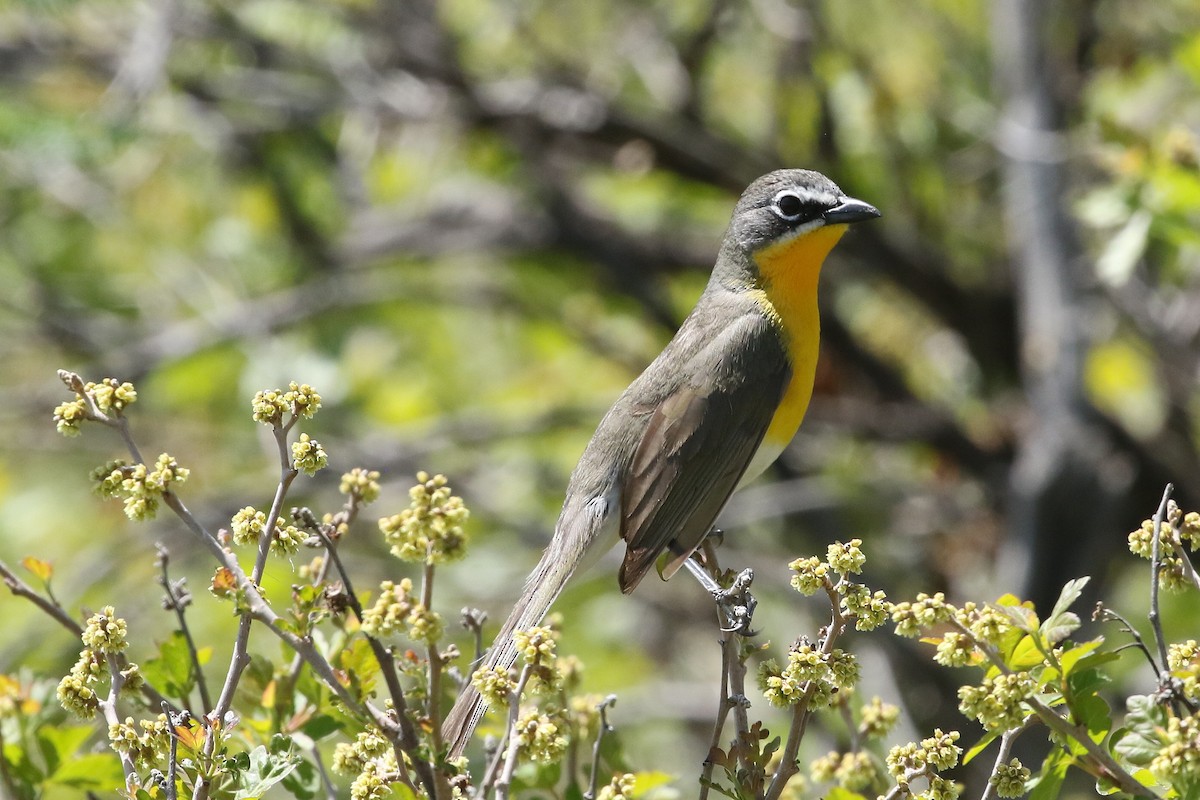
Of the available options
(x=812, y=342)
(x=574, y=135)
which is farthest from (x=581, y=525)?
(x=574, y=135)

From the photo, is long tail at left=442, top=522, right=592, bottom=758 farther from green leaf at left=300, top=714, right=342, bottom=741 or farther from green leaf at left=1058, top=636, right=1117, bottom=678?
green leaf at left=1058, top=636, right=1117, bottom=678

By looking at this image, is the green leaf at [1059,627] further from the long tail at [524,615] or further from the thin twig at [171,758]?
the thin twig at [171,758]

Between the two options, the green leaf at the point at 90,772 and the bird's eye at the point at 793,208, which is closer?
the green leaf at the point at 90,772

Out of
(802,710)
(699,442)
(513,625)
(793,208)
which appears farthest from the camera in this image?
(793,208)

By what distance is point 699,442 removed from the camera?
4.04m

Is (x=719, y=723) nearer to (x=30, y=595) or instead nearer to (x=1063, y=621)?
(x=1063, y=621)

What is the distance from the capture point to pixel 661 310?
668 centimetres

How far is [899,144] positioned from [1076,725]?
16.1 feet

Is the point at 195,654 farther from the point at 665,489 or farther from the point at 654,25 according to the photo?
the point at 654,25

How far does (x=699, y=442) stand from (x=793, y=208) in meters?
0.85

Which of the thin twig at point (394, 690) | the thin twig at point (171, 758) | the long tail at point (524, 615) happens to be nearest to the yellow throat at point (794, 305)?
the long tail at point (524, 615)

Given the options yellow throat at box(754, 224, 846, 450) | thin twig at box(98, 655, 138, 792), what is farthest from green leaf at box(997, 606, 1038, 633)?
yellow throat at box(754, 224, 846, 450)

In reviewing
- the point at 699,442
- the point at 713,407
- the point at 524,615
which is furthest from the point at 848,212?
the point at 524,615

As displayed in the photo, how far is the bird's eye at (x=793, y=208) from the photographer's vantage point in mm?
4305
